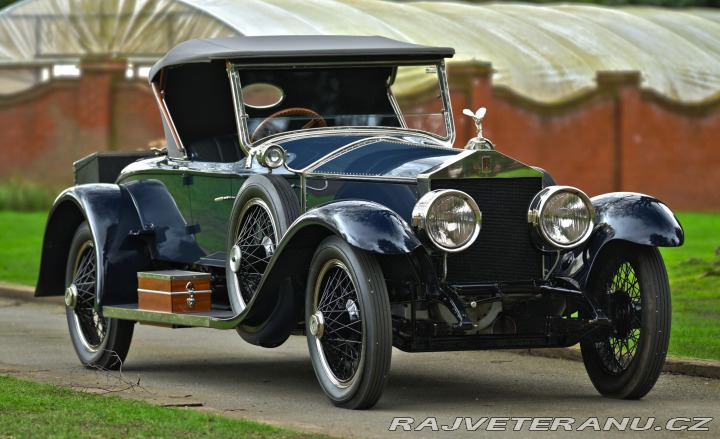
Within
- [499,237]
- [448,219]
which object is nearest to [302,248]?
[448,219]

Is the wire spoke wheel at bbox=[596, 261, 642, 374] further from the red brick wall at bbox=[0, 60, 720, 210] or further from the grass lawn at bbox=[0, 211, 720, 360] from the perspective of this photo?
the red brick wall at bbox=[0, 60, 720, 210]

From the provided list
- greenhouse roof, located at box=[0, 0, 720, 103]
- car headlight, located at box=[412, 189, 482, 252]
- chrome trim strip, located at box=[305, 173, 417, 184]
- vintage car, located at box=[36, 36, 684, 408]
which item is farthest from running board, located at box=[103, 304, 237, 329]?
greenhouse roof, located at box=[0, 0, 720, 103]

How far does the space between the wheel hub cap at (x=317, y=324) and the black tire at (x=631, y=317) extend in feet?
5.11

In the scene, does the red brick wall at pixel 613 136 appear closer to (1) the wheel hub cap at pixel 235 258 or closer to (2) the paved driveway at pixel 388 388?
(2) the paved driveway at pixel 388 388

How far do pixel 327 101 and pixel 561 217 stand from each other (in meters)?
2.38

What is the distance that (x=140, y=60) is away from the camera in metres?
25.4

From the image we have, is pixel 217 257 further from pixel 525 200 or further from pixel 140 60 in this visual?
pixel 140 60

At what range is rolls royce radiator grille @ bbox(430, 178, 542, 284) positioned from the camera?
798 centimetres

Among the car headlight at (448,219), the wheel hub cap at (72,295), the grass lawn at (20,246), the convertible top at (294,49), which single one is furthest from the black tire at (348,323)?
the grass lawn at (20,246)

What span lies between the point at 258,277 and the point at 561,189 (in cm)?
194

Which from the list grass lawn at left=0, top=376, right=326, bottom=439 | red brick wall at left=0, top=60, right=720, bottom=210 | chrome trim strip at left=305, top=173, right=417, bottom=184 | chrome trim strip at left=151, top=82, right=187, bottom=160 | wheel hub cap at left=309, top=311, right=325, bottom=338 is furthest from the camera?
red brick wall at left=0, top=60, right=720, bottom=210

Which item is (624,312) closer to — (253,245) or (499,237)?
(499,237)

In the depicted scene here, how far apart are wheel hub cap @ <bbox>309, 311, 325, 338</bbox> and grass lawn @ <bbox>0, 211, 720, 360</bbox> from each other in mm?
2967

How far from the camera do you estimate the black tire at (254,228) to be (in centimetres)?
845
